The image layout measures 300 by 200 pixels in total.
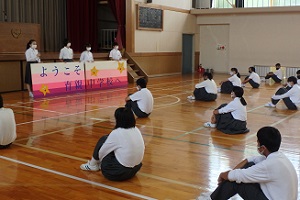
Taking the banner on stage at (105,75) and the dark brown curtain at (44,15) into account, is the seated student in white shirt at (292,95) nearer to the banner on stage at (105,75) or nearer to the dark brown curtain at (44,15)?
the banner on stage at (105,75)

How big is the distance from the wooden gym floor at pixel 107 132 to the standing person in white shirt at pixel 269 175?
873 mm

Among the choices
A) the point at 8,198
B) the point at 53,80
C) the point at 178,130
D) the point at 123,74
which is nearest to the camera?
the point at 8,198

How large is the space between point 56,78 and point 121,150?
24.1 feet

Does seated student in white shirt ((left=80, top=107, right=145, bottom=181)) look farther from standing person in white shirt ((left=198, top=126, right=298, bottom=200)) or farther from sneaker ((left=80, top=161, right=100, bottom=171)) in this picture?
standing person in white shirt ((left=198, top=126, right=298, bottom=200))

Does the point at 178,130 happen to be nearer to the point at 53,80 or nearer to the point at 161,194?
the point at 161,194

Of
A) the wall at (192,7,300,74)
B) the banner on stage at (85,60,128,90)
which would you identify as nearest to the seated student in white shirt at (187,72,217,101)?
the banner on stage at (85,60,128,90)

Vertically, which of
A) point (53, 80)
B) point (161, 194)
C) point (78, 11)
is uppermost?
point (78, 11)

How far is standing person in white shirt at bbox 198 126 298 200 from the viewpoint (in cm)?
285

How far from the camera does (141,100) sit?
763 cm

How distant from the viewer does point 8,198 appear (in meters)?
3.69

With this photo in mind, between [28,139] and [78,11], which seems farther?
[78,11]

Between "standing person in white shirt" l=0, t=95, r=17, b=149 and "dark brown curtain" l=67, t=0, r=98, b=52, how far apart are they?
1246 cm

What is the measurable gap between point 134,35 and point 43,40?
4.22 metres

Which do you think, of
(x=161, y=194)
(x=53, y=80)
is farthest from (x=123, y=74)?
(x=161, y=194)
